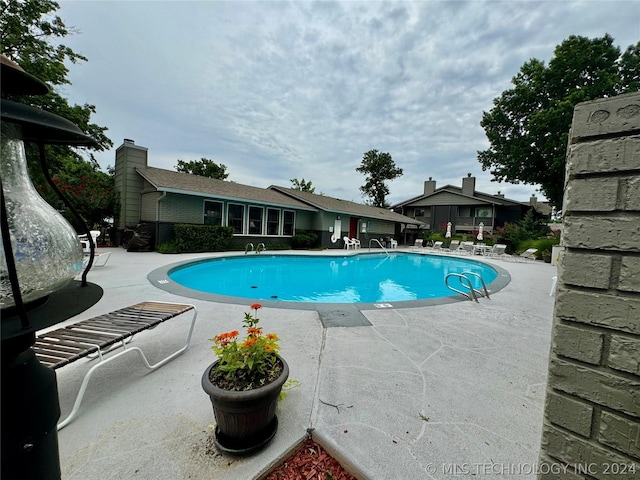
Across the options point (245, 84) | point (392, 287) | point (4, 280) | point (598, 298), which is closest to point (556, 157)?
point (392, 287)

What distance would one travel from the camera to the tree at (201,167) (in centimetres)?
3023

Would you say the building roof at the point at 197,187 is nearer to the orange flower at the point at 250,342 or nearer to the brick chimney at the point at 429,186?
the orange flower at the point at 250,342

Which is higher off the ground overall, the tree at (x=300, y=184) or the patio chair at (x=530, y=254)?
the tree at (x=300, y=184)

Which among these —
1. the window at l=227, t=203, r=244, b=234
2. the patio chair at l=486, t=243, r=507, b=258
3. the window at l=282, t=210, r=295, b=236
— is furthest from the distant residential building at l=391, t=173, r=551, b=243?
the window at l=227, t=203, r=244, b=234

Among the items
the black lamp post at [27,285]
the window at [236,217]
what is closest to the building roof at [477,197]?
the window at [236,217]

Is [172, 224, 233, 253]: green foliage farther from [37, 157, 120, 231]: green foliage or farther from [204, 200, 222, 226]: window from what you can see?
[37, 157, 120, 231]: green foliage

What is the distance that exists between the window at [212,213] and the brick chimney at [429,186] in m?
24.9

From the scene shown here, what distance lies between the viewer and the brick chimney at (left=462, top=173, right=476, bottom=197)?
90.8ft

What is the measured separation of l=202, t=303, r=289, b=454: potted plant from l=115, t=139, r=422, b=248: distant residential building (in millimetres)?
12211

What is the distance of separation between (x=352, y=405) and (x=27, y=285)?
2220 mm

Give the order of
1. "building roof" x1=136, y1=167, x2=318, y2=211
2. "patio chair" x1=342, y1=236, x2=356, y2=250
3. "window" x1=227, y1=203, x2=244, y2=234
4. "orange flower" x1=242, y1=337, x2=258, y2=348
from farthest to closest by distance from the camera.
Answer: "patio chair" x1=342, y1=236, x2=356, y2=250, "window" x1=227, y1=203, x2=244, y2=234, "building roof" x1=136, y1=167, x2=318, y2=211, "orange flower" x1=242, y1=337, x2=258, y2=348

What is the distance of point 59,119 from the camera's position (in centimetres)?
92

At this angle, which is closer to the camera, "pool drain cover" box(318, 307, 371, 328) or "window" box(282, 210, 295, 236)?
"pool drain cover" box(318, 307, 371, 328)

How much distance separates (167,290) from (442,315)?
18.4ft
